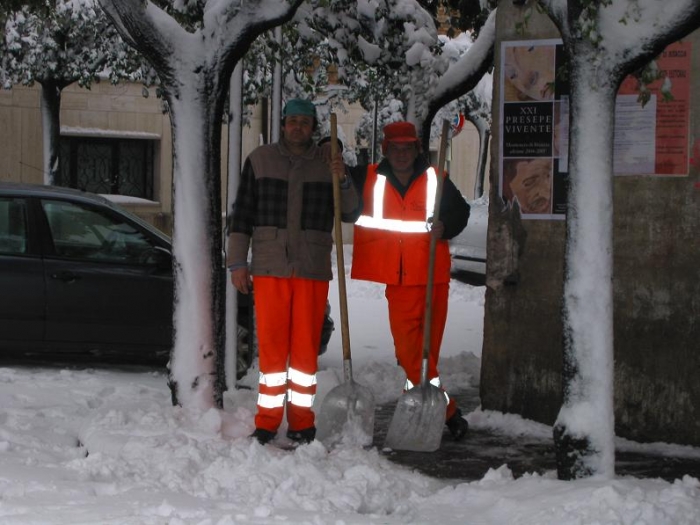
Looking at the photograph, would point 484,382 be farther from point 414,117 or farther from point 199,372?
A: point 414,117

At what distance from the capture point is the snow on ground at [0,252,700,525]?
5035 millimetres

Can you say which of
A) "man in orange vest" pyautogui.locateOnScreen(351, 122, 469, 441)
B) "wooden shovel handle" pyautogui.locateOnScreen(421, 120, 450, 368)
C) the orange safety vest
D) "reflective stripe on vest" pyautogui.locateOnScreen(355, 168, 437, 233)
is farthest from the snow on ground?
"reflective stripe on vest" pyautogui.locateOnScreen(355, 168, 437, 233)

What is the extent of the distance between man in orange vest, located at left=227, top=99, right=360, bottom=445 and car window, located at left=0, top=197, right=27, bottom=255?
299cm

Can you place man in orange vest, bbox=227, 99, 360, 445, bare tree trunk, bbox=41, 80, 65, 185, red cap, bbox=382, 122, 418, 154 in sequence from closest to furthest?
man in orange vest, bbox=227, 99, 360, 445 → red cap, bbox=382, 122, 418, 154 → bare tree trunk, bbox=41, 80, 65, 185

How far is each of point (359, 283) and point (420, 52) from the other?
786 centimetres

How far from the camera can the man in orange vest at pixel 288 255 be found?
6.60 metres

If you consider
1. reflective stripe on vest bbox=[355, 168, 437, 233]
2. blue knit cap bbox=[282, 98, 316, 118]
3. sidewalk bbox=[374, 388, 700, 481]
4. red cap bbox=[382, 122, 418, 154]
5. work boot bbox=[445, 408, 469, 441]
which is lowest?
sidewalk bbox=[374, 388, 700, 481]

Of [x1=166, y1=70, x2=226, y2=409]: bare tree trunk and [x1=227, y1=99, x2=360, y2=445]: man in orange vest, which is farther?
[x1=166, y1=70, x2=226, y2=409]: bare tree trunk

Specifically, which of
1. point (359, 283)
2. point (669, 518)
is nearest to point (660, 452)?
point (669, 518)

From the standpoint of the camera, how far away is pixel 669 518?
A: 16.2 feet

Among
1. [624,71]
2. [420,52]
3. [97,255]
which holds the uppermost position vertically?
[420,52]

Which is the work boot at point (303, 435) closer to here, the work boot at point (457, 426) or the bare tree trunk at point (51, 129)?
the work boot at point (457, 426)

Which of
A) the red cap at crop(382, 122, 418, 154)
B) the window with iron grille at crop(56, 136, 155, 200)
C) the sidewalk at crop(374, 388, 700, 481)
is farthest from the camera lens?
the window with iron grille at crop(56, 136, 155, 200)

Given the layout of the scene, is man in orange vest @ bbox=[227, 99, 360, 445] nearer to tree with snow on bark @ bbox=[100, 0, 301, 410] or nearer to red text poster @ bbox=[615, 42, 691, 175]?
tree with snow on bark @ bbox=[100, 0, 301, 410]
